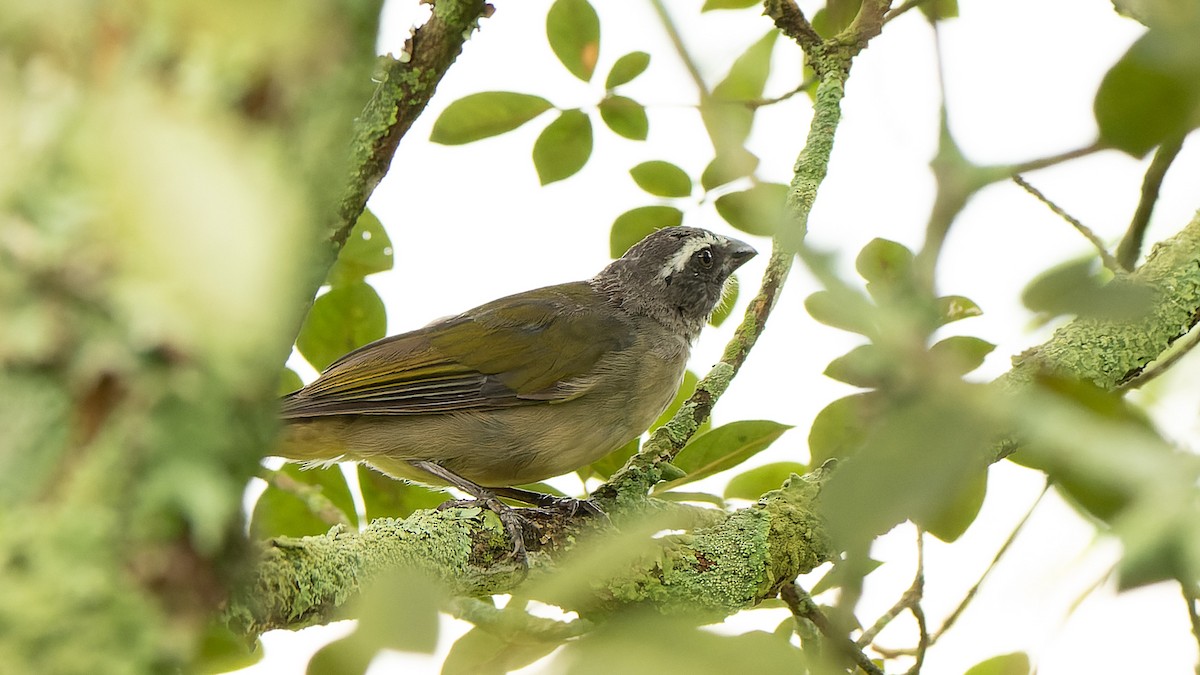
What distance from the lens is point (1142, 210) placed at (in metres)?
2.49

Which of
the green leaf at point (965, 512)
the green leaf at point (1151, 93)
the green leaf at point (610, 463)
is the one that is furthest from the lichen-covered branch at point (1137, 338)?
the green leaf at point (1151, 93)

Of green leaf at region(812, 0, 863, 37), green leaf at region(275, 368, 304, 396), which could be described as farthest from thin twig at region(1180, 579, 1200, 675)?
green leaf at region(275, 368, 304, 396)

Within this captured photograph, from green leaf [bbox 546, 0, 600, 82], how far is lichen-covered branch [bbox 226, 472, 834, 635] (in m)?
1.53

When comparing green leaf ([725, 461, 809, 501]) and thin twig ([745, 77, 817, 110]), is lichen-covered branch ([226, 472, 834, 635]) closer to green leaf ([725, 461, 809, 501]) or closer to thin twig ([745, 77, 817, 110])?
green leaf ([725, 461, 809, 501])

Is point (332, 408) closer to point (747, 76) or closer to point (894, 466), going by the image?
point (747, 76)

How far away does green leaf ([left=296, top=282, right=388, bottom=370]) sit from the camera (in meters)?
3.57

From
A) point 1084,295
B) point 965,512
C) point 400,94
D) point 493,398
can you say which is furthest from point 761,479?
point 1084,295

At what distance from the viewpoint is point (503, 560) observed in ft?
9.86

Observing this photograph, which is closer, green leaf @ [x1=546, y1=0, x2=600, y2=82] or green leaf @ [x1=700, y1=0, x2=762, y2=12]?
green leaf @ [x1=546, y1=0, x2=600, y2=82]

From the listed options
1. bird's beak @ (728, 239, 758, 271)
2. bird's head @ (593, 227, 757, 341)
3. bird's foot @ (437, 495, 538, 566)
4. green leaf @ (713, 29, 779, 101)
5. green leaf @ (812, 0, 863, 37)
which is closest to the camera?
green leaf @ (812, 0, 863, 37)

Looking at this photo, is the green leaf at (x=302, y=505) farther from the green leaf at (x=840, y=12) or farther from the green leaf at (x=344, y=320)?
the green leaf at (x=840, y=12)

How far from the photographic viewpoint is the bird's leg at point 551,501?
143 inches

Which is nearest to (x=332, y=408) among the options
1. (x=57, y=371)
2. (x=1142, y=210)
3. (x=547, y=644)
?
(x=1142, y=210)

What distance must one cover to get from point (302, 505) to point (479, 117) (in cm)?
143
